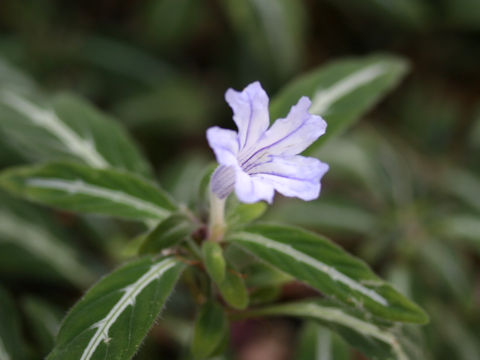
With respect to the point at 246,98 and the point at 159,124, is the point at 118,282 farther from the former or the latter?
the point at 159,124

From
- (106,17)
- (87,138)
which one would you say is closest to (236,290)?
(87,138)

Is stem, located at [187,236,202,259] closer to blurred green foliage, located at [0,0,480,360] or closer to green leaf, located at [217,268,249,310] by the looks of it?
green leaf, located at [217,268,249,310]

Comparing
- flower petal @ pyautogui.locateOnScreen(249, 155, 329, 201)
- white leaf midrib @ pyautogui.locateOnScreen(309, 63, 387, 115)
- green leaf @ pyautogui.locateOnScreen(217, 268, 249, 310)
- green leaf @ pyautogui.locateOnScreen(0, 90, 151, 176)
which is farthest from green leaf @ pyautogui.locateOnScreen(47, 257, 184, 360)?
white leaf midrib @ pyautogui.locateOnScreen(309, 63, 387, 115)

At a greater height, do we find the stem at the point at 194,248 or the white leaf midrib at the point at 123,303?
the stem at the point at 194,248

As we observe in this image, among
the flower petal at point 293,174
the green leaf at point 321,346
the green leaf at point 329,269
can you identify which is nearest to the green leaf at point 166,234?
the green leaf at point 329,269

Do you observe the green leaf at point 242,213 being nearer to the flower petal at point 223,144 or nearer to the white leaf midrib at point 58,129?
the flower petal at point 223,144
